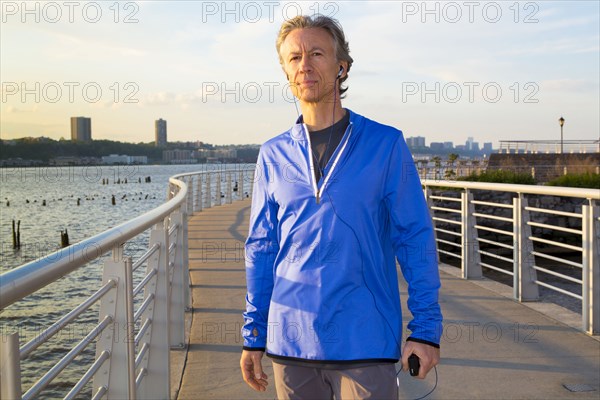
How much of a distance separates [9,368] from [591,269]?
454cm

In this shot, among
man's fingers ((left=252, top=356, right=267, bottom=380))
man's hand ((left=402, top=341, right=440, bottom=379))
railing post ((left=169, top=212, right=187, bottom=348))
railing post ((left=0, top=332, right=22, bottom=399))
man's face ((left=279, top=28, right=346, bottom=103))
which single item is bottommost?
railing post ((left=169, top=212, right=187, bottom=348))

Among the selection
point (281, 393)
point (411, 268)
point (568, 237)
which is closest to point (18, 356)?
point (281, 393)

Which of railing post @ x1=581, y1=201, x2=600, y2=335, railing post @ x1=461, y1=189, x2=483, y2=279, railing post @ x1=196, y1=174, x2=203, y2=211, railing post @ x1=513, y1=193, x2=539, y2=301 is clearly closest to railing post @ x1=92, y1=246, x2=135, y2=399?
railing post @ x1=581, y1=201, x2=600, y2=335

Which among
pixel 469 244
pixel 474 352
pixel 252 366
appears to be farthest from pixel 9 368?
pixel 469 244

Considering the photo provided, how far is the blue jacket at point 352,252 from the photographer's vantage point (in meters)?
1.84

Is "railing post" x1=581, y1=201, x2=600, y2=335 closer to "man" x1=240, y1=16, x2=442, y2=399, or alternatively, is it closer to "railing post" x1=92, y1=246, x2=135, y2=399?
"man" x1=240, y1=16, x2=442, y2=399

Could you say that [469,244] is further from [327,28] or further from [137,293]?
[327,28]

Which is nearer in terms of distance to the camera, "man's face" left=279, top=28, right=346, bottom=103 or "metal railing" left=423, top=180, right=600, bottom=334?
"man's face" left=279, top=28, right=346, bottom=103

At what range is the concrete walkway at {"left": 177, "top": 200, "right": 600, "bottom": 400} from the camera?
395 centimetres

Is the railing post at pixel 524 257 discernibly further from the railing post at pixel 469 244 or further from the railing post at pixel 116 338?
the railing post at pixel 116 338

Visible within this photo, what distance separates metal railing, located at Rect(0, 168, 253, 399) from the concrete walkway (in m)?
0.44

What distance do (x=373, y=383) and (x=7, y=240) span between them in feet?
119

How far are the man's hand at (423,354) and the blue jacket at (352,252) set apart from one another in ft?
0.08

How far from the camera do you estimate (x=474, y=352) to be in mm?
4676
